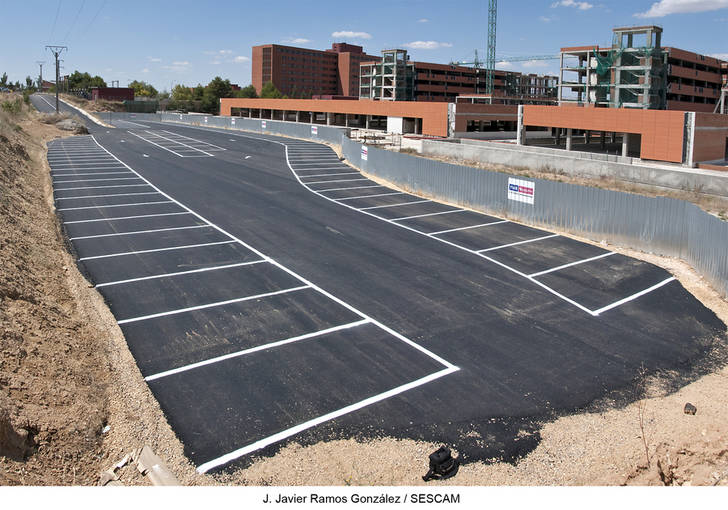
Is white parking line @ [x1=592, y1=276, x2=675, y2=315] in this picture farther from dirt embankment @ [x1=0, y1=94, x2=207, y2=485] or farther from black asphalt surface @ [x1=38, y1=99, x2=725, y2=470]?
dirt embankment @ [x1=0, y1=94, x2=207, y2=485]

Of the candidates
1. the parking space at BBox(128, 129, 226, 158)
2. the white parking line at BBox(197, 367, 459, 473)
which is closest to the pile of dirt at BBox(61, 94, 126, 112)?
the parking space at BBox(128, 129, 226, 158)

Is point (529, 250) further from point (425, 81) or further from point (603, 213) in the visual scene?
point (425, 81)

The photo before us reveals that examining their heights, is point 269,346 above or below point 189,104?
below

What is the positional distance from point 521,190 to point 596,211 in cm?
381

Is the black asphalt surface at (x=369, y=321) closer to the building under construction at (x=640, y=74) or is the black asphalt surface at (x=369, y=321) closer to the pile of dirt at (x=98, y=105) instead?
the building under construction at (x=640, y=74)

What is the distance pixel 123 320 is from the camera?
14.1 metres

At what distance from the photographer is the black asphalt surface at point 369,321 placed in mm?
10234

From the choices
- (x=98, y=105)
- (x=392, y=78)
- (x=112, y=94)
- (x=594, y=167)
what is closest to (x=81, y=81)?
(x=112, y=94)

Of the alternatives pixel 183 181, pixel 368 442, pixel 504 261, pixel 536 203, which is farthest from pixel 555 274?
pixel 183 181

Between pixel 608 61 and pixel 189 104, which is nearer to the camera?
pixel 608 61

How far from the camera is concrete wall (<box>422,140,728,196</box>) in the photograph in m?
35.7

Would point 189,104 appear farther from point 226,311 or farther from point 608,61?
point 226,311

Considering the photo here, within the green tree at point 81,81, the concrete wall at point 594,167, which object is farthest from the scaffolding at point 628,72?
the green tree at point 81,81

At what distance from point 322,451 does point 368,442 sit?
761 mm
